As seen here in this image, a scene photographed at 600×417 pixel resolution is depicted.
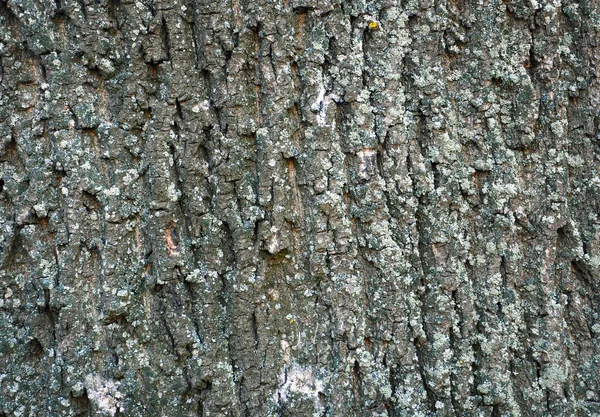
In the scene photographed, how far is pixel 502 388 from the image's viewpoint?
1805 mm

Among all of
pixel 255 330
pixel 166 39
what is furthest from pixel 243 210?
pixel 166 39

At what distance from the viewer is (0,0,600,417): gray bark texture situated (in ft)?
5.47

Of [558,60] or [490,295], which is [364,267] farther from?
[558,60]

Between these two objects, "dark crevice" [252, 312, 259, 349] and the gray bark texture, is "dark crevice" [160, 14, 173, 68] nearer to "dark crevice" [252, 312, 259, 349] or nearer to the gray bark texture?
the gray bark texture

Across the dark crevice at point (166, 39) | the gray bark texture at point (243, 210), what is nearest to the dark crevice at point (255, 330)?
the gray bark texture at point (243, 210)

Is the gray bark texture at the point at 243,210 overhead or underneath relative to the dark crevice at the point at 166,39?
underneath

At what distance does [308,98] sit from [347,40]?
0.72 ft

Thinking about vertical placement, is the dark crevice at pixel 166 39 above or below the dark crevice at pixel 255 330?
above

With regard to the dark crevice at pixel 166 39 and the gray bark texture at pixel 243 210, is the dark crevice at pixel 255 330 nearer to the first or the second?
the gray bark texture at pixel 243 210

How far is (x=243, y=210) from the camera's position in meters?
1.70

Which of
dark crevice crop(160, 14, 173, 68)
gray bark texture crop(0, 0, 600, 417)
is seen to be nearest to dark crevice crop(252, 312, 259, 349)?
gray bark texture crop(0, 0, 600, 417)

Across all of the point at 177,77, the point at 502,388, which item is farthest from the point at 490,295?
the point at 177,77

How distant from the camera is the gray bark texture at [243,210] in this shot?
5.47 ft

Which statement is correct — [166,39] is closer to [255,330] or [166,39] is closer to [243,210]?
[243,210]
